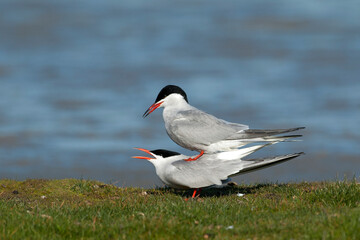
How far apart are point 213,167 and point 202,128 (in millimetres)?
879

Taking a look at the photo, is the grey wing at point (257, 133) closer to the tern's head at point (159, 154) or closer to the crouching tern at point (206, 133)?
the crouching tern at point (206, 133)

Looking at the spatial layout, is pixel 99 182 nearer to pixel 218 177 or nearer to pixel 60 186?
pixel 60 186

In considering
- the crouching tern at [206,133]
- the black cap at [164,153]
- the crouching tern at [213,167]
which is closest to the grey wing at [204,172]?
the crouching tern at [213,167]

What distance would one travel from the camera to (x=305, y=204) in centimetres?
947

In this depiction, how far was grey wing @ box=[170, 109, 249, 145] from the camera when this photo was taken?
11.3 metres

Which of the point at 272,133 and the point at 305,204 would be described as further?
the point at 272,133

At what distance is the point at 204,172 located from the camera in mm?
11289

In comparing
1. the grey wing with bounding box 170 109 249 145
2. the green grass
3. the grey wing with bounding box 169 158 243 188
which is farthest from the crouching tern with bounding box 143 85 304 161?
the green grass

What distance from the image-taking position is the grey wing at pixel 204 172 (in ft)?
36.8

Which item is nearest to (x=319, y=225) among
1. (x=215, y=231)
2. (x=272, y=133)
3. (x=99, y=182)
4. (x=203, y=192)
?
(x=215, y=231)

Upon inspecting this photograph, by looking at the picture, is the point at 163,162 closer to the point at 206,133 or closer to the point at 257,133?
the point at 206,133

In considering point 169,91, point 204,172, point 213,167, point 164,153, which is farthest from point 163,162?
point 169,91

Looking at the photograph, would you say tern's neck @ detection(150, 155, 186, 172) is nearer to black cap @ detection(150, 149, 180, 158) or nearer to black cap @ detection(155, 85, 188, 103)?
black cap @ detection(150, 149, 180, 158)

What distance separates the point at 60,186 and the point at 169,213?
5.53 metres
